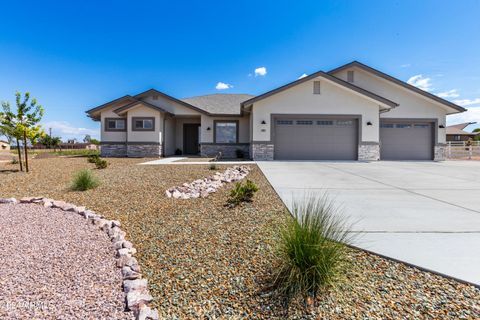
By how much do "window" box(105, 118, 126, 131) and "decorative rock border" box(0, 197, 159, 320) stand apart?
15.3 metres

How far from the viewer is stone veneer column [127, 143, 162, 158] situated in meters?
16.9

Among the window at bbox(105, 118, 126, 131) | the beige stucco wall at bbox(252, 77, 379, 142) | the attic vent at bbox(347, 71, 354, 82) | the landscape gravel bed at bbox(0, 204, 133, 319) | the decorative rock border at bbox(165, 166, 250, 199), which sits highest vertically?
the attic vent at bbox(347, 71, 354, 82)

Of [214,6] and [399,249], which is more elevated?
[214,6]

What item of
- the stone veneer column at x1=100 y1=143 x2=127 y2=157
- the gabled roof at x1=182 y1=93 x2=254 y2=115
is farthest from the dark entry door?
the stone veneer column at x1=100 y1=143 x2=127 y2=157

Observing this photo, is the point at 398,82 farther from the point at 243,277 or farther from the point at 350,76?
the point at 243,277

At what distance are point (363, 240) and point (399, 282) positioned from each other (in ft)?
2.86

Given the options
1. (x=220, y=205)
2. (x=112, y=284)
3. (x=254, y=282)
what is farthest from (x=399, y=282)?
(x=220, y=205)

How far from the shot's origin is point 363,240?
302cm

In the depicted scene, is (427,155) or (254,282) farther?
(427,155)

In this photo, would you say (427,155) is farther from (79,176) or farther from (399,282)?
(79,176)

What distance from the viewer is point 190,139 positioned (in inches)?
815

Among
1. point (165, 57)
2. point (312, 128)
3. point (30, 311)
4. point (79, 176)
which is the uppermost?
point (165, 57)

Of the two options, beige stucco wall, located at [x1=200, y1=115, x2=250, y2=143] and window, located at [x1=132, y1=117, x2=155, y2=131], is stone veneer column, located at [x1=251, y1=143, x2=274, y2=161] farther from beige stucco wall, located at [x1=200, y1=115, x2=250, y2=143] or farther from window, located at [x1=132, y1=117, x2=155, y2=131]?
window, located at [x1=132, y1=117, x2=155, y2=131]

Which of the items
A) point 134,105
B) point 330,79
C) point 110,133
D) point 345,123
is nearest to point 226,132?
point 134,105
